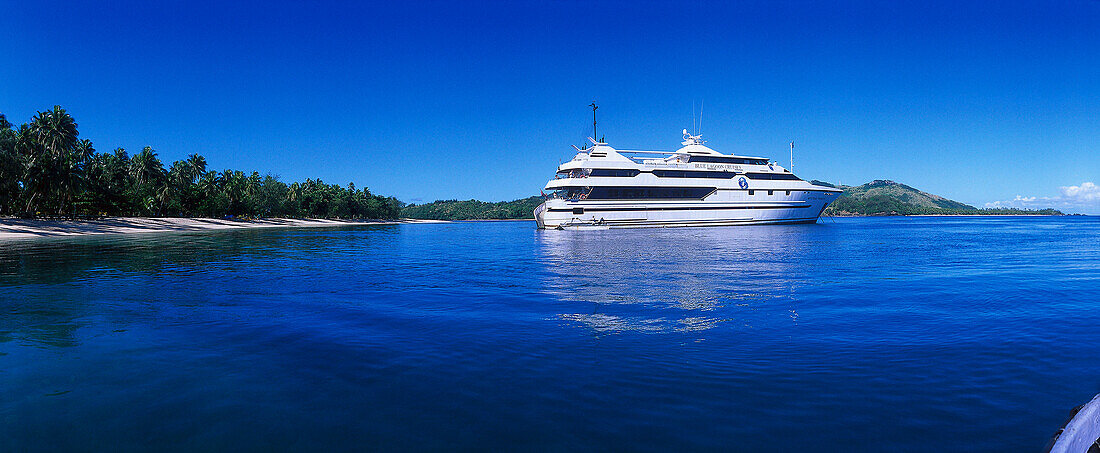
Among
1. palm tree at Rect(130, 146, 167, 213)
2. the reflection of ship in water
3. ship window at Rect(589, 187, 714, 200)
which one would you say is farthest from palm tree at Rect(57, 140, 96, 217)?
the reflection of ship in water

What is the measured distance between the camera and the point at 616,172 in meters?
57.8

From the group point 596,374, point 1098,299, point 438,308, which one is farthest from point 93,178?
point 1098,299

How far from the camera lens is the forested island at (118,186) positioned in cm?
5396

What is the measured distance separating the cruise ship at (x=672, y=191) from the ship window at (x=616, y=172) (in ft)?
0.36

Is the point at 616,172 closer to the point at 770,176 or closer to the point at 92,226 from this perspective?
the point at 770,176

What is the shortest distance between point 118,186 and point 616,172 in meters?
69.2

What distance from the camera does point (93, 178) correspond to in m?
65.9

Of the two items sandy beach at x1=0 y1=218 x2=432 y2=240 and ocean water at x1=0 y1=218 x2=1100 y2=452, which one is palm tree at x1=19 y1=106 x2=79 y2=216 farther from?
ocean water at x1=0 y1=218 x2=1100 y2=452

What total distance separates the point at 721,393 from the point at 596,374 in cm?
138

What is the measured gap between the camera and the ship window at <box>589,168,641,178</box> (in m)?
57.2

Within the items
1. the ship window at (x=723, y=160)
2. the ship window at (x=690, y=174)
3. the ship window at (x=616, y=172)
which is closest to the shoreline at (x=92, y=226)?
the ship window at (x=616, y=172)

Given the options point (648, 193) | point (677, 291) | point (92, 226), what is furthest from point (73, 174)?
point (677, 291)

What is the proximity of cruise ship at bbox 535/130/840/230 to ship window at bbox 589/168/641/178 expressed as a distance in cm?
11

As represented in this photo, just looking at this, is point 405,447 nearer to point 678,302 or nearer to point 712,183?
point 678,302
